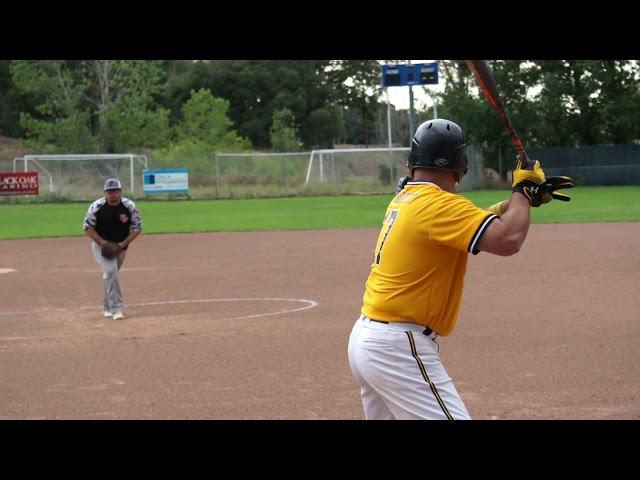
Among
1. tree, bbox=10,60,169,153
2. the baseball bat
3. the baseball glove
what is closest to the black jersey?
the baseball glove

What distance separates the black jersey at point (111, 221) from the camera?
43.7ft

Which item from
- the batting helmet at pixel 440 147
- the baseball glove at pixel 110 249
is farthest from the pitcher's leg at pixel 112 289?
the batting helmet at pixel 440 147

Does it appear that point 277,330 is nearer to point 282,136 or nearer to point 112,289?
point 112,289

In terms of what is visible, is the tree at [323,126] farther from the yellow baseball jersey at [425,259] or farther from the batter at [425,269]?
the yellow baseball jersey at [425,259]

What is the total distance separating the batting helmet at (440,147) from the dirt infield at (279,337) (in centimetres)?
317

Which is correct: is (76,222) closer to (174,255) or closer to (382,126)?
(174,255)

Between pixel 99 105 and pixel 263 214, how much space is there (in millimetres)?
36999

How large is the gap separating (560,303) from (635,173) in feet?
125

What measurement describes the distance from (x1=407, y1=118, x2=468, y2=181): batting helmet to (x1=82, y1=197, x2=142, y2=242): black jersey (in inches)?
351

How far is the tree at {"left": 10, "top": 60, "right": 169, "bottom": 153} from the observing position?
2499 inches

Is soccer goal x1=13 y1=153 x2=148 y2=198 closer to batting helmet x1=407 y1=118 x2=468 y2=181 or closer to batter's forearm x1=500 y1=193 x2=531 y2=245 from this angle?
batting helmet x1=407 y1=118 x2=468 y2=181

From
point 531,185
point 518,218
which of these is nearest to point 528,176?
point 531,185

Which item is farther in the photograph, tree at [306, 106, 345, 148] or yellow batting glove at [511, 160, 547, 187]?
tree at [306, 106, 345, 148]

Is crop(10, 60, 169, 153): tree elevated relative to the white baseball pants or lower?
elevated
